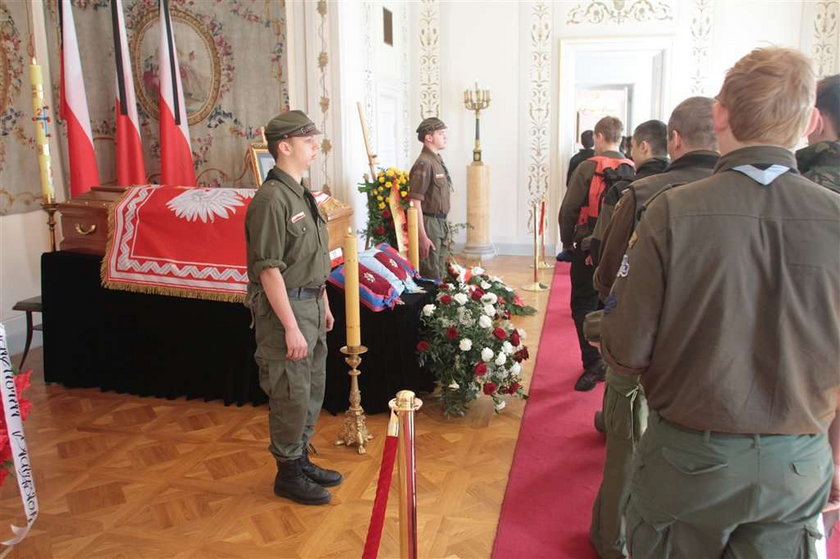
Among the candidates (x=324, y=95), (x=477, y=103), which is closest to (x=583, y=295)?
(x=324, y=95)

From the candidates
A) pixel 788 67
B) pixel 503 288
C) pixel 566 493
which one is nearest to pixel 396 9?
pixel 503 288

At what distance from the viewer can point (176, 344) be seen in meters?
4.25

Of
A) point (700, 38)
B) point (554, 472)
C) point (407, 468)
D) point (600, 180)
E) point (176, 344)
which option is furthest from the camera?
point (700, 38)

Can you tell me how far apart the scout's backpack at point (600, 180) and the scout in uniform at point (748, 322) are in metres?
2.46

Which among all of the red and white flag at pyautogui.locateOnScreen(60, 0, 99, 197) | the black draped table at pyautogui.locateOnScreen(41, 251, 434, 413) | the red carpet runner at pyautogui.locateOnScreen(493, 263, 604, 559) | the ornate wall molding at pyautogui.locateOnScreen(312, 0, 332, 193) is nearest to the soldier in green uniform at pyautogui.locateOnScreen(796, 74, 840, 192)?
the red carpet runner at pyautogui.locateOnScreen(493, 263, 604, 559)

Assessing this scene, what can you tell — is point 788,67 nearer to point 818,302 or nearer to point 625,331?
point 818,302

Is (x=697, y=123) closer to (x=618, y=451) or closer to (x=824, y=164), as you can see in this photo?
(x=824, y=164)

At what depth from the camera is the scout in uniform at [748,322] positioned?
1.34m

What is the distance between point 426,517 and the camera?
2918 millimetres

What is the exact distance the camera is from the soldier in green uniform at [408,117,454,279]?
553cm

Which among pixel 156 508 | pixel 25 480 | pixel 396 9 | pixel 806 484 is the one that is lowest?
pixel 156 508

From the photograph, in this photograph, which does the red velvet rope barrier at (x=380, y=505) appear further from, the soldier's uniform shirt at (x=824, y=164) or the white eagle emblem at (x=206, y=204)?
the white eagle emblem at (x=206, y=204)

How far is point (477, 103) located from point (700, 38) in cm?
276

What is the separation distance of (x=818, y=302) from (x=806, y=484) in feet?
1.21
